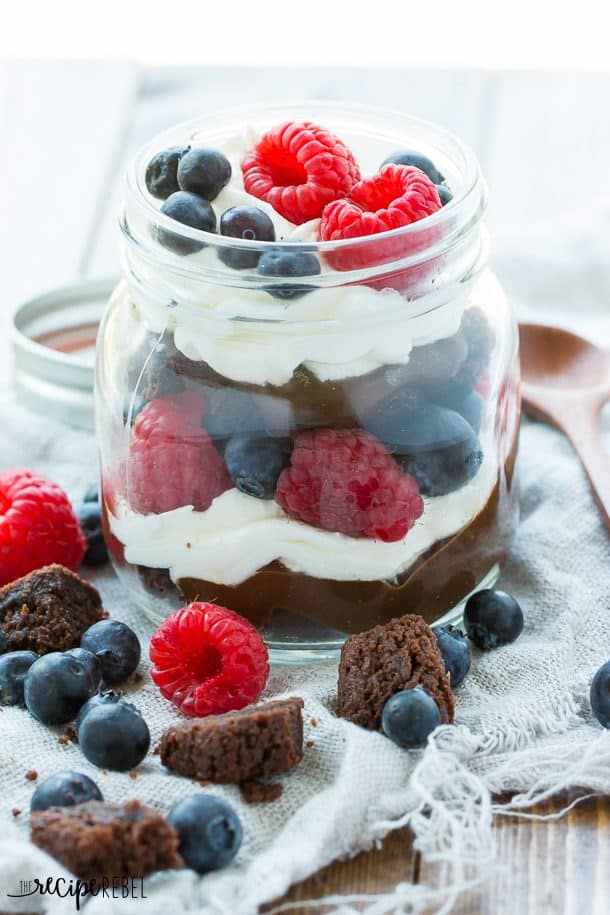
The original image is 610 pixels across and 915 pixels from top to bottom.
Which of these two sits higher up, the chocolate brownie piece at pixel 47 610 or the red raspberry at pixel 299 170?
the red raspberry at pixel 299 170

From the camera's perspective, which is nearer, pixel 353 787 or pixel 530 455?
pixel 353 787

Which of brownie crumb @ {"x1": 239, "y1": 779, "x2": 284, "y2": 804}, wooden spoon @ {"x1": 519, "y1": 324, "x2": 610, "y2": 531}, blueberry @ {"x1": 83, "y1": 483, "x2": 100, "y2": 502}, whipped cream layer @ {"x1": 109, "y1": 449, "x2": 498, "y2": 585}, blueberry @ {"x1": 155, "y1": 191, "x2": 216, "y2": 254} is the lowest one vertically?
blueberry @ {"x1": 83, "y1": 483, "x2": 100, "y2": 502}

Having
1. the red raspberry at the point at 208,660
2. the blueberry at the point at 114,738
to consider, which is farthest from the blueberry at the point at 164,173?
the blueberry at the point at 114,738

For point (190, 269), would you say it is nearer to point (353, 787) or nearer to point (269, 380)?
point (269, 380)

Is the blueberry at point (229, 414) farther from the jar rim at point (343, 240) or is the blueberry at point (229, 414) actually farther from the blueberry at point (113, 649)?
the blueberry at point (113, 649)

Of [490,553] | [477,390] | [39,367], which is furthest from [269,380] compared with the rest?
[39,367]

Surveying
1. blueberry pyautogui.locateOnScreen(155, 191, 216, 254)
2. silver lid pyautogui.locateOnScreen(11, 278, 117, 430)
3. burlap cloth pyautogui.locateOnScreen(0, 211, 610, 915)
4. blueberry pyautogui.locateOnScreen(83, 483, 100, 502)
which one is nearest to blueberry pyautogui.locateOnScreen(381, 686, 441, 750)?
burlap cloth pyautogui.locateOnScreen(0, 211, 610, 915)

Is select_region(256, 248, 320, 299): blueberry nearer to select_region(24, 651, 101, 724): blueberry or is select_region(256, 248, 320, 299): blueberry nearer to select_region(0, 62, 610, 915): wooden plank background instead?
select_region(24, 651, 101, 724): blueberry
